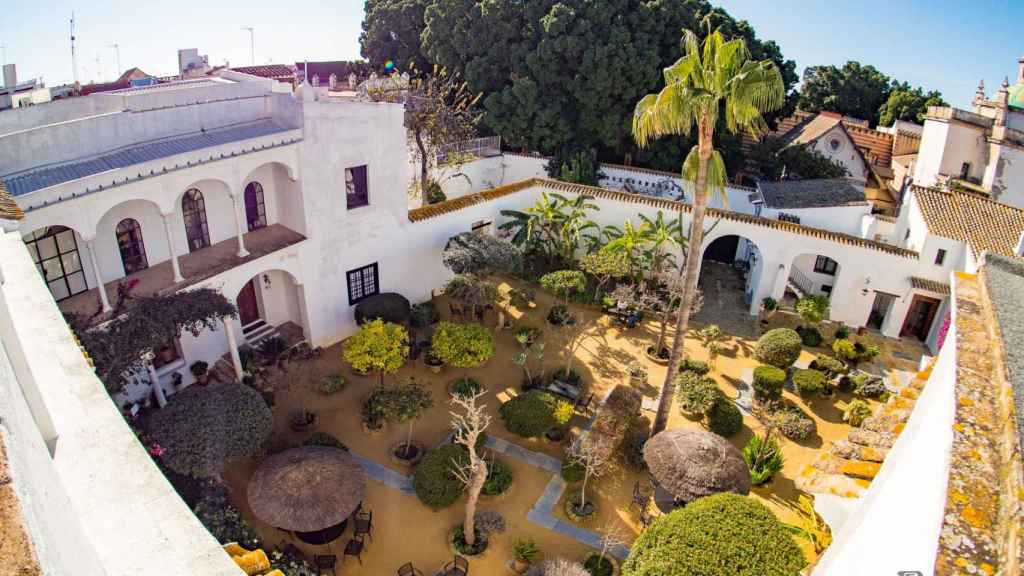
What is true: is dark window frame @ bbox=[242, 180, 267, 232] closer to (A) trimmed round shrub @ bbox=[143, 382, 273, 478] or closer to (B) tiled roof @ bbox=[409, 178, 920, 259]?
(B) tiled roof @ bbox=[409, 178, 920, 259]

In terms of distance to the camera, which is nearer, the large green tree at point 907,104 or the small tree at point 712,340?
the small tree at point 712,340

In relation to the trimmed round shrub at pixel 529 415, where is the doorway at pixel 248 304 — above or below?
above

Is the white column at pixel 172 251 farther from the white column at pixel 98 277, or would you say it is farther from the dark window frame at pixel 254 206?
the dark window frame at pixel 254 206

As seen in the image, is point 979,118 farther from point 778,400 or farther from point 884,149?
point 778,400

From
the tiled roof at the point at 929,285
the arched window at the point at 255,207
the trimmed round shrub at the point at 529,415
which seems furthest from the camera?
the tiled roof at the point at 929,285

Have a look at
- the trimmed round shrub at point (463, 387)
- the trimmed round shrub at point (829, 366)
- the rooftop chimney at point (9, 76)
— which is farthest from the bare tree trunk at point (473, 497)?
the rooftop chimney at point (9, 76)

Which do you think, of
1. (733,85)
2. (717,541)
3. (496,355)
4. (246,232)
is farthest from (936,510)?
(246,232)
